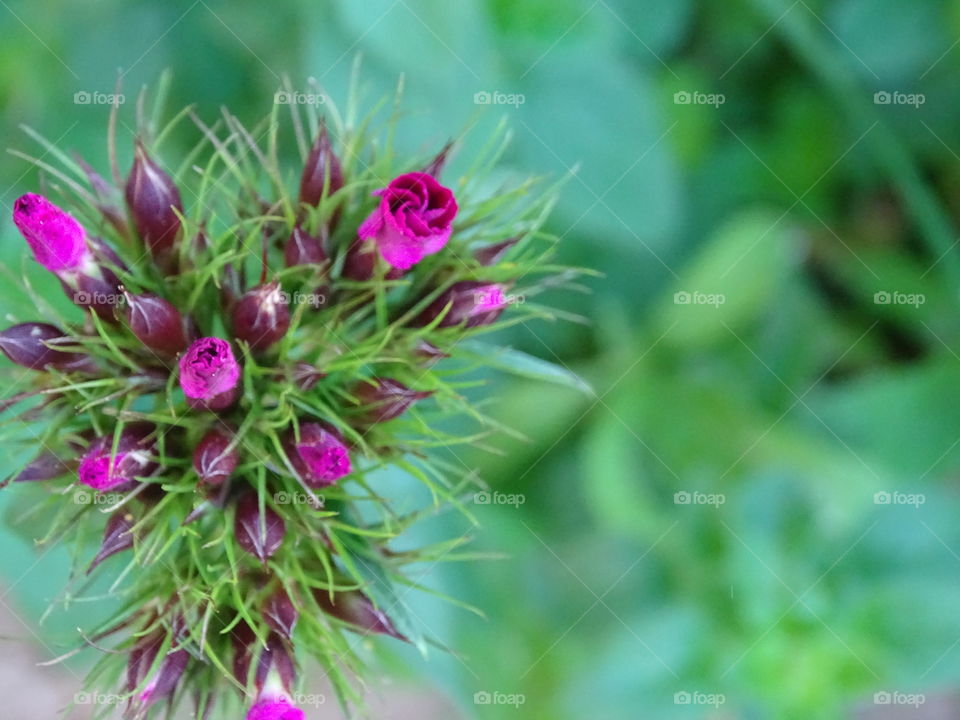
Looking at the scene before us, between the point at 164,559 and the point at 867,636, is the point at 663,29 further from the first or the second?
the point at 164,559

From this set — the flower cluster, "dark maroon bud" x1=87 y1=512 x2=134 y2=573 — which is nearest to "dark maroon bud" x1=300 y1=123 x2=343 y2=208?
the flower cluster

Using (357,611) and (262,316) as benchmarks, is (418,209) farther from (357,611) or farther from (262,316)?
(357,611)

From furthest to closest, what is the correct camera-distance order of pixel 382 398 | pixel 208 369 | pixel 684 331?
1. pixel 684 331
2. pixel 382 398
3. pixel 208 369

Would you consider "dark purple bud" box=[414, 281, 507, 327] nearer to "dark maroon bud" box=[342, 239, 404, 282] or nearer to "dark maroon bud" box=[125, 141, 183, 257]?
"dark maroon bud" box=[342, 239, 404, 282]

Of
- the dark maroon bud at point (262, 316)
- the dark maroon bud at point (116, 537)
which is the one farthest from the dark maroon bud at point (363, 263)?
the dark maroon bud at point (116, 537)

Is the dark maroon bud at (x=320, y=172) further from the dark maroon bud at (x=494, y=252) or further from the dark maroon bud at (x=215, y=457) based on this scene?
the dark maroon bud at (x=215, y=457)

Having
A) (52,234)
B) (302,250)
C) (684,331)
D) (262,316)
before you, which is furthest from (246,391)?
(684,331)
